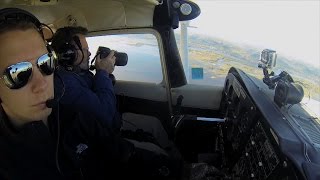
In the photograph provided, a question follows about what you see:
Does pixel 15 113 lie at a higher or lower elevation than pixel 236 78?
higher

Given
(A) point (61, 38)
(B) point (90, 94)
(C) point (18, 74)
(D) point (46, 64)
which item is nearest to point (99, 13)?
(A) point (61, 38)

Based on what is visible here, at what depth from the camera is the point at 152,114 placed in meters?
3.20

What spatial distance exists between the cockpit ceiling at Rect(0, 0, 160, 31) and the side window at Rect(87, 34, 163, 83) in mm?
135

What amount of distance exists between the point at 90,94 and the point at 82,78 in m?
0.20

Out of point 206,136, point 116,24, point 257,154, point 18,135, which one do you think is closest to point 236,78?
point 206,136

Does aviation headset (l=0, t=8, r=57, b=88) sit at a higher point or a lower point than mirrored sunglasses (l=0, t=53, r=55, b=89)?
higher

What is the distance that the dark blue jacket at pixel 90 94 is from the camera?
2170 millimetres

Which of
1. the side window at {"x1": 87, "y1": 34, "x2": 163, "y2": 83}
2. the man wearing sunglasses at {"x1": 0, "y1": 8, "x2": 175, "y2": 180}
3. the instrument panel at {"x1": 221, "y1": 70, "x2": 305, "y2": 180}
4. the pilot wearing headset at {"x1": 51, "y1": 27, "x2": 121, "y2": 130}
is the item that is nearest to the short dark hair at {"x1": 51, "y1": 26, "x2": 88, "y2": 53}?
the pilot wearing headset at {"x1": 51, "y1": 27, "x2": 121, "y2": 130}

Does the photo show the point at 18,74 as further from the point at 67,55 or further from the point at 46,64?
the point at 67,55

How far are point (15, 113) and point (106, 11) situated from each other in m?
1.76

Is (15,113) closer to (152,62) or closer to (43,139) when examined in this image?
(43,139)

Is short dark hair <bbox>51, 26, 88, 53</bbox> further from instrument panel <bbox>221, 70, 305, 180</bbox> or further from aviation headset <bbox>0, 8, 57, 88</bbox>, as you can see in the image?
instrument panel <bbox>221, 70, 305, 180</bbox>

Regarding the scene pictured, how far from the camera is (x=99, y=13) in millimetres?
3037

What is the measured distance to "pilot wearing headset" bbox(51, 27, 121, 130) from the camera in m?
2.19
